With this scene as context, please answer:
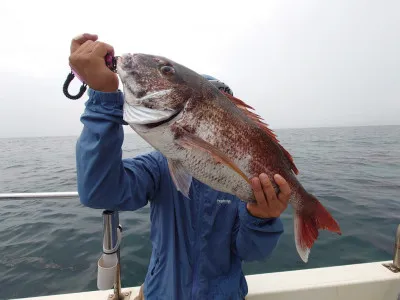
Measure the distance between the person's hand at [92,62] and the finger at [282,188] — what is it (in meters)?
1.22

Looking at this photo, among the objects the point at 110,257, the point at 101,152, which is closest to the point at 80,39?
the point at 101,152

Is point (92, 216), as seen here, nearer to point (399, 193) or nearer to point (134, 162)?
point (134, 162)

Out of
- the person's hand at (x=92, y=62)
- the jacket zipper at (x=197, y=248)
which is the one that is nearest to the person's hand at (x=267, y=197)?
the jacket zipper at (x=197, y=248)

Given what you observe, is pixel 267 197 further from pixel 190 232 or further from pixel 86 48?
pixel 86 48

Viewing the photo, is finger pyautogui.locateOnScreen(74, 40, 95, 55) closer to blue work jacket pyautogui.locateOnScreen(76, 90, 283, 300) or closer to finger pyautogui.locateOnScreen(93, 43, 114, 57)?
finger pyautogui.locateOnScreen(93, 43, 114, 57)

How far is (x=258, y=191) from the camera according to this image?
164 cm

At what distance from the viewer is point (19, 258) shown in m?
5.00

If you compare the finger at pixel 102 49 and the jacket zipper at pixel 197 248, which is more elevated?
the finger at pixel 102 49

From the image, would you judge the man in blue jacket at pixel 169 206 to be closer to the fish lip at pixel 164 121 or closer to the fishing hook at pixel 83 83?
the fishing hook at pixel 83 83

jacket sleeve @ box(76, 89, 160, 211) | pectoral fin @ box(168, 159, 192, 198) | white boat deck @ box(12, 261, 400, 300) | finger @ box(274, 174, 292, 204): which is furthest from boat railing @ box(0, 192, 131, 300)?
finger @ box(274, 174, 292, 204)

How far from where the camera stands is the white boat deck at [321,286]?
2.62 meters

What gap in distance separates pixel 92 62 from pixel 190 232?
139 cm

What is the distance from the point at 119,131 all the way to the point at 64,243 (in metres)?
5.13

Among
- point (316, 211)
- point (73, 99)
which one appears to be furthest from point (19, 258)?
point (316, 211)
